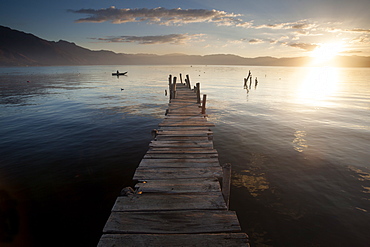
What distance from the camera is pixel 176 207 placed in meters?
4.79

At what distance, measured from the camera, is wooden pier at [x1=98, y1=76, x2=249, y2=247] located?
392 centimetres

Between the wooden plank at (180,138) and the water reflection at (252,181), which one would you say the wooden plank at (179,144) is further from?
the water reflection at (252,181)

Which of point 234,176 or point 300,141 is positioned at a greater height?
point 300,141

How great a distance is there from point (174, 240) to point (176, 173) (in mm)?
2526

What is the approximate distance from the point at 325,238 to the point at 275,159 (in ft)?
17.8

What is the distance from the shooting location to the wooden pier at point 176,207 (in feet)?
12.9

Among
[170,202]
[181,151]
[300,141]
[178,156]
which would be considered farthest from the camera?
[300,141]

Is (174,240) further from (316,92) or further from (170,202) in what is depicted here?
(316,92)

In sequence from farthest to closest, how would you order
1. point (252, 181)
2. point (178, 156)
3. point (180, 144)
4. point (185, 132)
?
1. point (185, 132)
2. point (252, 181)
3. point (180, 144)
4. point (178, 156)

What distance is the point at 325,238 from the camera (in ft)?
20.1

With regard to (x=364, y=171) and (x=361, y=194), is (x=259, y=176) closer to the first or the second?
(x=361, y=194)

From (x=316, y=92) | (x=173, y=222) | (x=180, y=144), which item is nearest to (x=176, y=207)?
(x=173, y=222)

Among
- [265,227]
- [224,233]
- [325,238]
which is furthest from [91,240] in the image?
[325,238]

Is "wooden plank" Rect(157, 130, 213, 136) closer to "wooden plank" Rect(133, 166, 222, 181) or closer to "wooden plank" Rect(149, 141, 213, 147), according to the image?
"wooden plank" Rect(149, 141, 213, 147)
